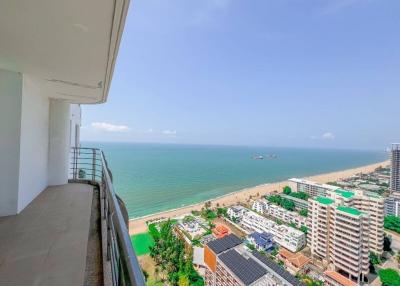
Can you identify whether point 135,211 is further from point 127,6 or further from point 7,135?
point 127,6

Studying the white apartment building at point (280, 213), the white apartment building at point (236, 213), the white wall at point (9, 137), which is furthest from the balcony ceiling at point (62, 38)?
the white apartment building at point (280, 213)

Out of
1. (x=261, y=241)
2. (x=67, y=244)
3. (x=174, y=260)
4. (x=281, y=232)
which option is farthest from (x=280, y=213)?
(x=67, y=244)

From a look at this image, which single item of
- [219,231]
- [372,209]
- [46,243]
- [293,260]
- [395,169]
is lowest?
[293,260]

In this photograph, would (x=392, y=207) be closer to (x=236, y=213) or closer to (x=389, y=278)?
(x=389, y=278)

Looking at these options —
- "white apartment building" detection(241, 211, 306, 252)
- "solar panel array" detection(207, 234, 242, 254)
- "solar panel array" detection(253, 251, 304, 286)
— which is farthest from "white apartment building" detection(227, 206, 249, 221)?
"solar panel array" detection(253, 251, 304, 286)

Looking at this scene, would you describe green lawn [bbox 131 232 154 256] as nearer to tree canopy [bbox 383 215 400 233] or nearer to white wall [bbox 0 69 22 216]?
white wall [bbox 0 69 22 216]

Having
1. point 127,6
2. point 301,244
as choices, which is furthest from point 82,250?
point 301,244
